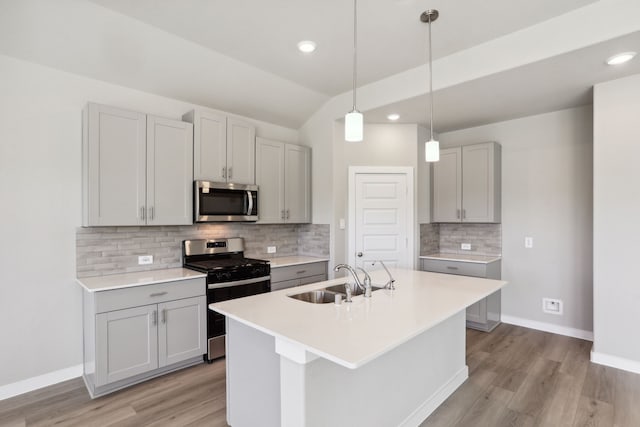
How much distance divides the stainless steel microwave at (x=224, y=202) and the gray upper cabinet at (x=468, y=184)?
2564 mm

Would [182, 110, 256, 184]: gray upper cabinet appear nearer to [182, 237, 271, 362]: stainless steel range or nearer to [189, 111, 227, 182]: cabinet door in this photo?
[189, 111, 227, 182]: cabinet door

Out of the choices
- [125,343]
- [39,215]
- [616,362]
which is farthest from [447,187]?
[39,215]

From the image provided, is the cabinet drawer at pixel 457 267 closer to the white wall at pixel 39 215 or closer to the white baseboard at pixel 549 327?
the white baseboard at pixel 549 327

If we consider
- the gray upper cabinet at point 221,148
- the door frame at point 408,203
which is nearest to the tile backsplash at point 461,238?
the door frame at point 408,203

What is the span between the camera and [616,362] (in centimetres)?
307

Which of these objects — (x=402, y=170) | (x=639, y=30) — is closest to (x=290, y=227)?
(x=402, y=170)

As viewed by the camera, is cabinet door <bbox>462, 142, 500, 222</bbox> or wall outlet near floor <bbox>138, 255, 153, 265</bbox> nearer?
wall outlet near floor <bbox>138, 255, 153, 265</bbox>

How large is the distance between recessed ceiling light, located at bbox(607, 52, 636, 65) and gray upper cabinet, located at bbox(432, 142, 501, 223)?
163cm

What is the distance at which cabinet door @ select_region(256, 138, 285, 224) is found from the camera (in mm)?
4023

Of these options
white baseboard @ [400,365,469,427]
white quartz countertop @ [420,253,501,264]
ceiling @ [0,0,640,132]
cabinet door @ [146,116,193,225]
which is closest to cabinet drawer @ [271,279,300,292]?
cabinet door @ [146,116,193,225]

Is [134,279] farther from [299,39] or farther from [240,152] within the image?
[299,39]

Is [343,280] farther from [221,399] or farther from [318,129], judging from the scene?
[318,129]

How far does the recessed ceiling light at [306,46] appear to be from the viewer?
299 centimetres

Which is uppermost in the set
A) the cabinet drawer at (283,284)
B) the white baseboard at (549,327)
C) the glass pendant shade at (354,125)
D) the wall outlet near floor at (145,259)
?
the glass pendant shade at (354,125)
